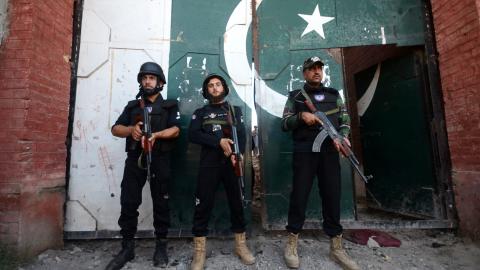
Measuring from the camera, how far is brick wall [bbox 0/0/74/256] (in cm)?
288

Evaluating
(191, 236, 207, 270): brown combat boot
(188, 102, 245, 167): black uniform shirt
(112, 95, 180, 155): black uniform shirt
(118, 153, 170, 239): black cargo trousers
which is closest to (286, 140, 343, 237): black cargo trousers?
(188, 102, 245, 167): black uniform shirt

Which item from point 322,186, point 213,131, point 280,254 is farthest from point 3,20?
point 280,254

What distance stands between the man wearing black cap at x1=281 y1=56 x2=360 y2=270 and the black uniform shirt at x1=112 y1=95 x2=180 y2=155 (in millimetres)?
1266

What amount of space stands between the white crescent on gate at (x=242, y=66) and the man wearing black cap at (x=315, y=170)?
94 cm

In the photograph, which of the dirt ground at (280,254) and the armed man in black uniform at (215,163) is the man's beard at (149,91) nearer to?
the armed man in black uniform at (215,163)

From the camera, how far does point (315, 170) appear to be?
3.00m

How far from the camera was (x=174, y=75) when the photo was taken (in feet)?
12.7

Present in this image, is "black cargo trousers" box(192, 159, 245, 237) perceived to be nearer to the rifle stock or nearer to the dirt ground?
the dirt ground

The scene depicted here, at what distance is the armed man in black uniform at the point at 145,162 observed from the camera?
2.94 meters

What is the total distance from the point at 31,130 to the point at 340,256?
3482 mm

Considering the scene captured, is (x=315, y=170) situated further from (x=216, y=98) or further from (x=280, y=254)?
(x=216, y=98)

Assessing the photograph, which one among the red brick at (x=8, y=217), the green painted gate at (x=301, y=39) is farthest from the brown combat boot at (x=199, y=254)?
the red brick at (x=8, y=217)

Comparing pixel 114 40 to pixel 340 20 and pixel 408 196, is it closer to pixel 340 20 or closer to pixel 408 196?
pixel 340 20

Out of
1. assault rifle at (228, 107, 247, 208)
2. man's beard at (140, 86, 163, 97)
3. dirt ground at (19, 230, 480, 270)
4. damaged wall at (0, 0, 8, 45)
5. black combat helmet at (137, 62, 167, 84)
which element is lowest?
dirt ground at (19, 230, 480, 270)
